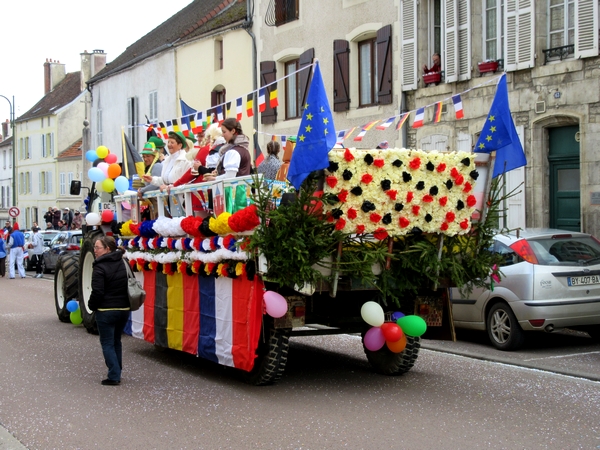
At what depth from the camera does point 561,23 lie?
16859mm

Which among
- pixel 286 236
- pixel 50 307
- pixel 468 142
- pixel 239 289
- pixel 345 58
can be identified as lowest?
pixel 50 307

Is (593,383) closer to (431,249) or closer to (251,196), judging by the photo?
(431,249)

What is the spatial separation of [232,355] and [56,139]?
56498mm

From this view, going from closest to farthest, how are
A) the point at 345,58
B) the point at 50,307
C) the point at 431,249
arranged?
the point at 431,249, the point at 50,307, the point at 345,58

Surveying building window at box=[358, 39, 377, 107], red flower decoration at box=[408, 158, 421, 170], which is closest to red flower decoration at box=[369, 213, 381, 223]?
red flower decoration at box=[408, 158, 421, 170]

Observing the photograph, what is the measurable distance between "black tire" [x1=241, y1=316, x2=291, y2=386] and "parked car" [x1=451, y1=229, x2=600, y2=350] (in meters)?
3.20

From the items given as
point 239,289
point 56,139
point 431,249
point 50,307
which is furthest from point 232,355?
point 56,139

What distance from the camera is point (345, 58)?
2250cm

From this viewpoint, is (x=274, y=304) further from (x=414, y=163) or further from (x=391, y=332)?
(x=414, y=163)

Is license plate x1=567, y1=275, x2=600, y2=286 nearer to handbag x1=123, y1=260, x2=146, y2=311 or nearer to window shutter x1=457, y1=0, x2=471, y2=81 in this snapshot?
handbag x1=123, y1=260, x2=146, y2=311

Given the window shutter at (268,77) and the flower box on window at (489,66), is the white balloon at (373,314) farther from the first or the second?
the window shutter at (268,77)

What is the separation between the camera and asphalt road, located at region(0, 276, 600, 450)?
670cm

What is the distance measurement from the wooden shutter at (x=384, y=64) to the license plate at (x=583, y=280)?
34.5 ft

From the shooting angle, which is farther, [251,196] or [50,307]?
[50,307]
